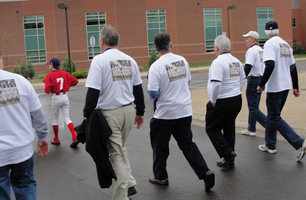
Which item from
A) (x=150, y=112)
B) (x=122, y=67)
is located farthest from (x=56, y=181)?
(x=150, y=112)

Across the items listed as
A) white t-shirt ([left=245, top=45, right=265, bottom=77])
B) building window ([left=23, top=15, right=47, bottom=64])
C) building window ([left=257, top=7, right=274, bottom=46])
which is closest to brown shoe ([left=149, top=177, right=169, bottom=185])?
white t-shirt ([left=245, top=45, right=265, bottom=77])

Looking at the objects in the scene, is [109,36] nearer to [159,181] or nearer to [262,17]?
[159,181]

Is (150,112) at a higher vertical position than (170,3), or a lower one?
lower

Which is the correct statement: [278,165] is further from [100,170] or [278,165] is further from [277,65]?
[100,170]

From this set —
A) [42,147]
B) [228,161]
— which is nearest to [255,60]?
[228,161]

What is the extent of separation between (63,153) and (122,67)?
3.13 metres

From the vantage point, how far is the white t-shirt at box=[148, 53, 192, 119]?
161 inches

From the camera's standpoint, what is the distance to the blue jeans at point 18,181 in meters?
2.85

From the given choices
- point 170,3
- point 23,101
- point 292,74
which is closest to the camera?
point 23,101

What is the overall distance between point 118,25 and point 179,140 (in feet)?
109

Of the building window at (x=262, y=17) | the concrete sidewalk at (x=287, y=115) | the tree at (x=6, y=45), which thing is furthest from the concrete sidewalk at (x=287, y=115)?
the building window at (x=262, y=17)

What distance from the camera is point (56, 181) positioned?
15.6 feet

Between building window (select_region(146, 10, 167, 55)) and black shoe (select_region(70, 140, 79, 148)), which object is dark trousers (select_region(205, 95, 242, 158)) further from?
building window (select_region(146, 10, 167, 55))

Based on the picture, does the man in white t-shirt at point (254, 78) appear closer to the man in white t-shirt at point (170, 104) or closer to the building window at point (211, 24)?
the man in white t-shirt at point (170, 104)
